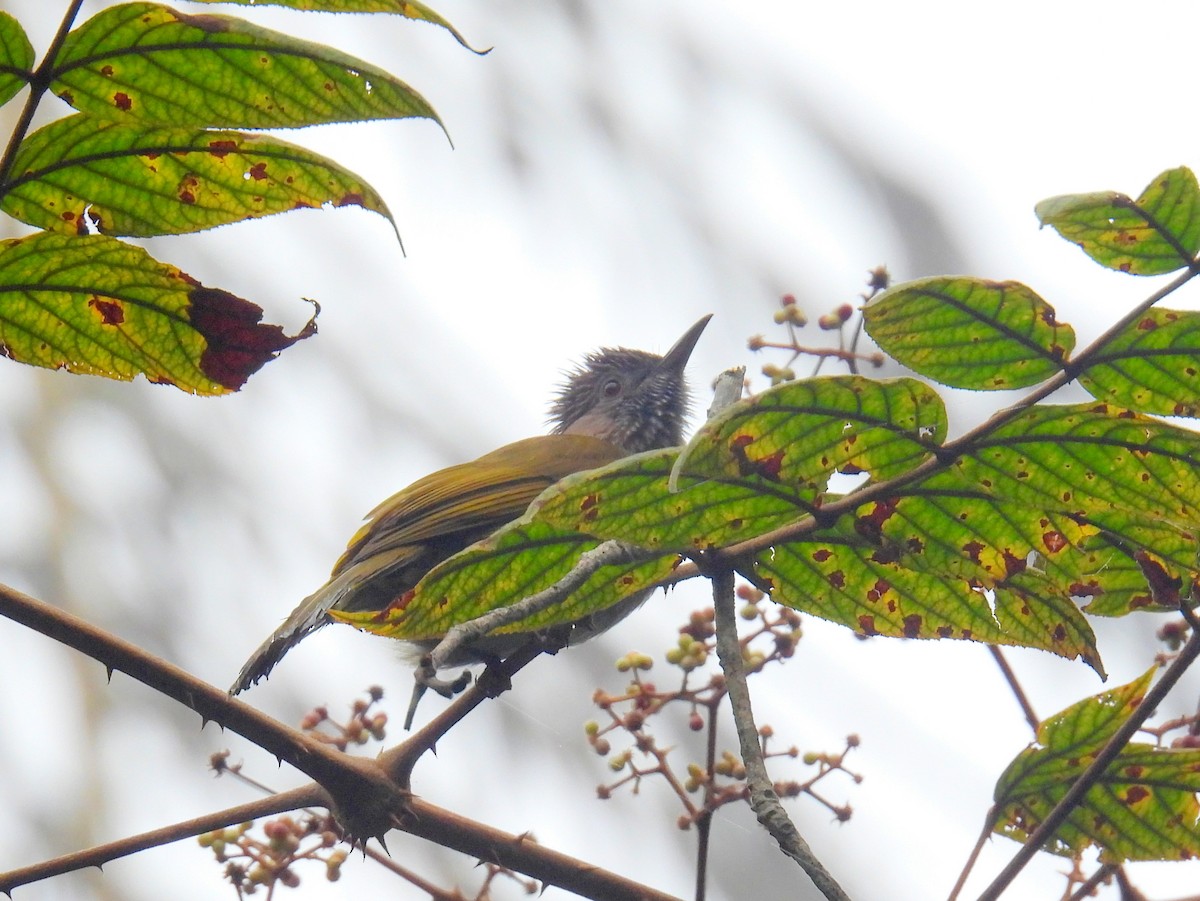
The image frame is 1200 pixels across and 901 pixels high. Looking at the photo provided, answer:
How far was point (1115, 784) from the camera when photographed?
4.89 ft

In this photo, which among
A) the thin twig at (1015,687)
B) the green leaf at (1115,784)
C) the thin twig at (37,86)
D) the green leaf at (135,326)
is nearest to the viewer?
the thin twig at (37,86)

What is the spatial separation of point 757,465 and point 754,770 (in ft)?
0.90

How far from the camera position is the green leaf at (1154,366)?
3.94 feet

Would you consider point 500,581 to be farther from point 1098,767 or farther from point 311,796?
point 1098,767

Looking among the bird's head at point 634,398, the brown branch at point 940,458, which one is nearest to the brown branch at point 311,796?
the brown branch at point 940,458

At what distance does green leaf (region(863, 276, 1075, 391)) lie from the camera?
119 cm

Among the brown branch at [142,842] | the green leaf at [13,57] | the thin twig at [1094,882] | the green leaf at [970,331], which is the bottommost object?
the thin twig at [1094,882]

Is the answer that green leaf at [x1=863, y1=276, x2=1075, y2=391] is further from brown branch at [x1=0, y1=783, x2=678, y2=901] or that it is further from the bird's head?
the bird's head

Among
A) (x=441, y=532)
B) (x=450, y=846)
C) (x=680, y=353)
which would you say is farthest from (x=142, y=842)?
(x=680, y=353)

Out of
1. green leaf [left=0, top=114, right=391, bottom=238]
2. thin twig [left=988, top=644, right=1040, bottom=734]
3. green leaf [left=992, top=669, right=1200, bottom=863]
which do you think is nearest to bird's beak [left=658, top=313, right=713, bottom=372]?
thin twig [left=988, top=644, right=1040, bottom=734]

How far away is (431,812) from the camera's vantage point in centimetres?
148

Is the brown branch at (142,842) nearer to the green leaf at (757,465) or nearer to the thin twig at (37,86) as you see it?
the green leaf at (757,465)

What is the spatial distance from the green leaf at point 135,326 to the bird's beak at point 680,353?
9.63 feet

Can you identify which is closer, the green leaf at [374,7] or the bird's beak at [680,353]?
the green leaf at [374,7]
